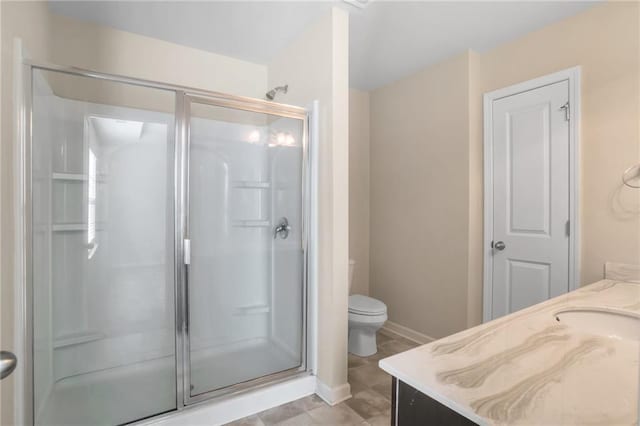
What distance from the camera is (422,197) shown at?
2820 millimetres

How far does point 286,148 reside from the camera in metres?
2.28

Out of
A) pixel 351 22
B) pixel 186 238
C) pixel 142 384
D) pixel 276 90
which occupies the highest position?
pixel 351 22

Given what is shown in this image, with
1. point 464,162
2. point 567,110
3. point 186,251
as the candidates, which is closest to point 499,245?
point 464,162

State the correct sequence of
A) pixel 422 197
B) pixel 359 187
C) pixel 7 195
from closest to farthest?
pixel 7 195, pixel 422 197, pixel 359 187

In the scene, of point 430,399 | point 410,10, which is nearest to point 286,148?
point 410,10

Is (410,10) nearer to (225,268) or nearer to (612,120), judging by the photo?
(612,120)

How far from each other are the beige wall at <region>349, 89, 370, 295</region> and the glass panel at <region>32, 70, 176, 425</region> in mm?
1739

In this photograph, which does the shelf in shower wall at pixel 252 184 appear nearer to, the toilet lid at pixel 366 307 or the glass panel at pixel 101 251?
the glass panel at pixel 101 251

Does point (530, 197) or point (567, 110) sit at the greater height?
point (567, 110)

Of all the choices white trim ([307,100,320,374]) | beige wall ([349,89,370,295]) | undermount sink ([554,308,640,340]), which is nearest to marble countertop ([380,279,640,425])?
undermount sink ([554,308,640,340])

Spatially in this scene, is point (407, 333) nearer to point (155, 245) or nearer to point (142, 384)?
point (142, 384)

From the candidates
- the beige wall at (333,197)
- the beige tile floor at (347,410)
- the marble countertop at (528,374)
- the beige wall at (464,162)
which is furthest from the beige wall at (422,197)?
the marble countertop at (528,374)

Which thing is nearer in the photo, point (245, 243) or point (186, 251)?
point (186, 251)

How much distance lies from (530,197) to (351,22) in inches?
69.0
